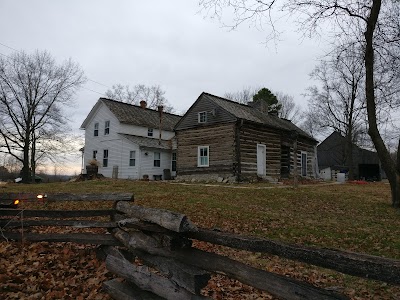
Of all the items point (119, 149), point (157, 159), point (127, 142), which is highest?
point (127, 142)

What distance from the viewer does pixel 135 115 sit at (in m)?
32.7

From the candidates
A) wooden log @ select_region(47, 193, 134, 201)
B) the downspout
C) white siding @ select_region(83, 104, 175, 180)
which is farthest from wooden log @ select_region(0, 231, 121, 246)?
white siding @ select_region(83, 104, 175, 180)

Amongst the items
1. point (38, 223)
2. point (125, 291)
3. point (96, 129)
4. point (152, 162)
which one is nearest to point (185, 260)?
point (125, 291)

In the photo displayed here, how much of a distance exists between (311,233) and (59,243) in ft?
19.8

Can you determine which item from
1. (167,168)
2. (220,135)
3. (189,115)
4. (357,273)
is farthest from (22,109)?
(357,273)

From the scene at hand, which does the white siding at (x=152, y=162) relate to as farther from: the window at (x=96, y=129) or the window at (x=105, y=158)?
the window at (x=96, y=129)

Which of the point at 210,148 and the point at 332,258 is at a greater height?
the point at 210,148

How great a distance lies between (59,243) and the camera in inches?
263

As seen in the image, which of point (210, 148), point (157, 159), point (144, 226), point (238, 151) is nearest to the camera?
point (144, 226)

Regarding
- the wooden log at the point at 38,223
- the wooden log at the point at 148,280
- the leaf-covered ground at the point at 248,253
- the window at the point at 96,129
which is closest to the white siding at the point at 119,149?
the window at the point at 96,129

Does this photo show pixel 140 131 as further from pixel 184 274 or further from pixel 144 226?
pixel 184 274

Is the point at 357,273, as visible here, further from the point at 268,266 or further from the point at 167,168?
the point at 167,168

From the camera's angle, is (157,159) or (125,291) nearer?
(125,291)

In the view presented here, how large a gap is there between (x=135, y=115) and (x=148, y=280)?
1167 inches
